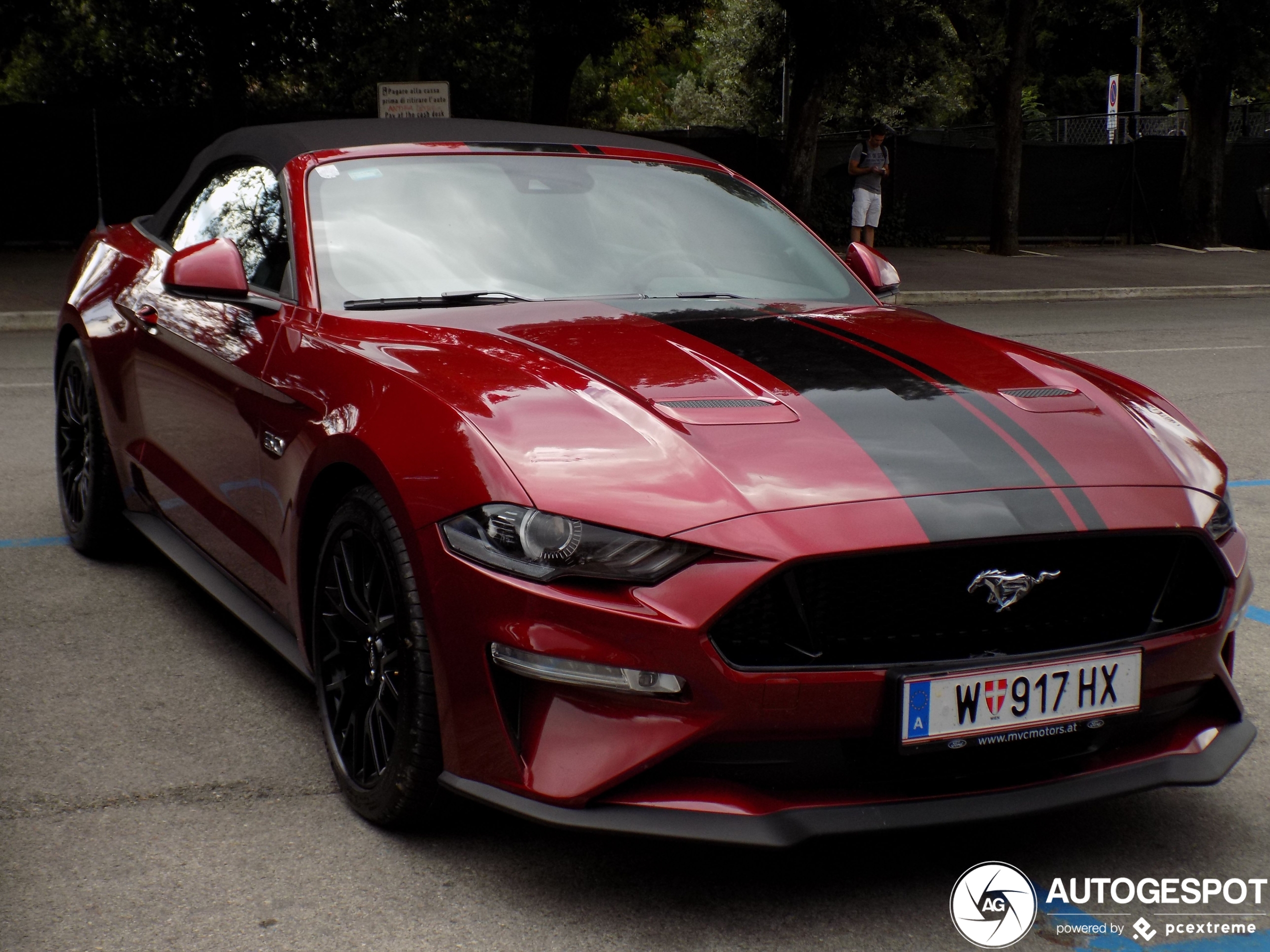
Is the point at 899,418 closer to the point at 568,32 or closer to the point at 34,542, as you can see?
the point at 34,542

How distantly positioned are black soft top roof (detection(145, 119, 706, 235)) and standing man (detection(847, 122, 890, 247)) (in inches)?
597

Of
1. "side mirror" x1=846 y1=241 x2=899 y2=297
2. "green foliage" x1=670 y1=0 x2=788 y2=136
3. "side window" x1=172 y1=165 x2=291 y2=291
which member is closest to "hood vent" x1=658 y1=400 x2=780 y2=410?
"side window" x1=172 y1=165 x2=291 y2=291

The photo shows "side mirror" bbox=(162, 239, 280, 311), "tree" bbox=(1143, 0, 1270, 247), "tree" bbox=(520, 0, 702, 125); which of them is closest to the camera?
"side mirror" bbox=(162, 239, 280, 311)

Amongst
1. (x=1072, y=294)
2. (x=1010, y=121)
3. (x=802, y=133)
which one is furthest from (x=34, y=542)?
(x=1010, y=121)

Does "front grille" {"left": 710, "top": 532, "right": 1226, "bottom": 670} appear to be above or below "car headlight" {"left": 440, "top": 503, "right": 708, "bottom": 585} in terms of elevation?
below

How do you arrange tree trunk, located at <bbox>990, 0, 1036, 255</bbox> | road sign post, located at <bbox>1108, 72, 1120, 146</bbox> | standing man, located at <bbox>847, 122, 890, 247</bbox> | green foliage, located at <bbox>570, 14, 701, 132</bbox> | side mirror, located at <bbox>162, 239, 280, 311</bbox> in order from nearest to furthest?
side mirror, located at <bbox>162, 239, 280, 311</bbox> → standing man, located at <bbox>847, 122, 890, 247</bbox> → tree trunk, located at <bbox>990, 0, 1036, 255</bbox> → road sign post, located at <bbox>1108, 72, 1120, 146</bbox> → green foliage, located at <bbox>570, 14, 701, 132</bbox>

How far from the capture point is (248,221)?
4.30 metres

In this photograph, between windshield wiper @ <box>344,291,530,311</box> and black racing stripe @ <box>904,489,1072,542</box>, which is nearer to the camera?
black racing stripe @ <box>904,489,1072,542</box>

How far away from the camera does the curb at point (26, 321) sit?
1368cm

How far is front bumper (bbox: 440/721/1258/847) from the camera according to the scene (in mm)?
2486

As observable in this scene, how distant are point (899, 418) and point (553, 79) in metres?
19.0

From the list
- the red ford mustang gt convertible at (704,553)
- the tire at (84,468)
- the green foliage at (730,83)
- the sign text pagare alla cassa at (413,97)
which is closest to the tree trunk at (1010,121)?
the sign text pagare alla cassa at (413,97)

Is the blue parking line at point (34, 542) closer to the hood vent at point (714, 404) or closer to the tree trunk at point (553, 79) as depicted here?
the hood vent at point (714, 404)

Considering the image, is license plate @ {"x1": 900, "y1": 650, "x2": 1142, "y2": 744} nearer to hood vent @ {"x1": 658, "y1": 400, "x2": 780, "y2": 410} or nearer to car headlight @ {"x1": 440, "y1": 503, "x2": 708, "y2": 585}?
car headlight @ {"x1": 440, "y1": 503, "x2": 708, "y2": 585}
